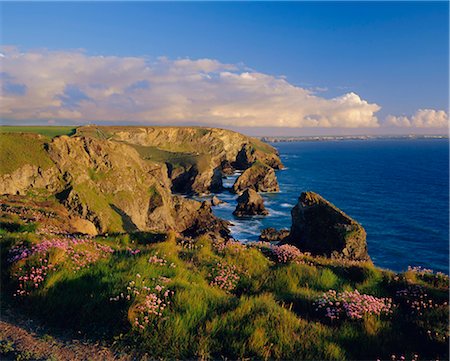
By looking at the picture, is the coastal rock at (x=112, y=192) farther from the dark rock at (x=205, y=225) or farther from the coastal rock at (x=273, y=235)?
the coastal rock at (x=273, y=235)

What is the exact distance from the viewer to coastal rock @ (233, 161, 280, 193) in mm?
126250

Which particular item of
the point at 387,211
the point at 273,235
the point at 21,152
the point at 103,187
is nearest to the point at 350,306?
the point at 273,235

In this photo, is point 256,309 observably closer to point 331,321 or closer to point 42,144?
point 331,321

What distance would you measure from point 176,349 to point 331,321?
3.75 m

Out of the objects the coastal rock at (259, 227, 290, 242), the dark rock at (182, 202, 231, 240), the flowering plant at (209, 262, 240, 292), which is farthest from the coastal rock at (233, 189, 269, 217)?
the flowering plant at (209, 262, 240, 292)

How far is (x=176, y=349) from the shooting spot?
5.61 metres

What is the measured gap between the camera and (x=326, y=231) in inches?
1896

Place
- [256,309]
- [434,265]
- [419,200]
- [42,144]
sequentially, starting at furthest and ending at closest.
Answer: [419,200]
[42,144]
[434,265]
[256,309]

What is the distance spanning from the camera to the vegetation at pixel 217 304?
5922 millimetres

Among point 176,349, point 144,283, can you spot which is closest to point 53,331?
point 144,283

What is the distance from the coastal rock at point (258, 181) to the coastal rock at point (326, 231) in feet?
231

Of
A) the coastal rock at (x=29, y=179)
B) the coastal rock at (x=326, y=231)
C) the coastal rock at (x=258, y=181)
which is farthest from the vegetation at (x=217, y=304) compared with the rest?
the coastal rock at (x=258, y=181)

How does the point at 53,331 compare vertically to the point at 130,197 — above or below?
above

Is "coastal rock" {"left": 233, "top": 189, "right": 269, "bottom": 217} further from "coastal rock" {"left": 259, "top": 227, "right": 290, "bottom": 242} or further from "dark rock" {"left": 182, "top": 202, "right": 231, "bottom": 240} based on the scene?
"coastal rock" {"left": 259, "top": 227, "right": 290, "bottom": 242}
